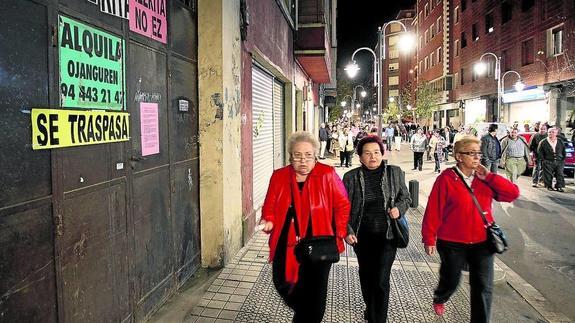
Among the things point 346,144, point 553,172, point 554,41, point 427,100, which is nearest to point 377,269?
point 553,172

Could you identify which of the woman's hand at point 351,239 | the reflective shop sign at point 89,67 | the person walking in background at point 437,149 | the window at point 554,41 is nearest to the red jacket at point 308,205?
the woman's hand at point 351,239

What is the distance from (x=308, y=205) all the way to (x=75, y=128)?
172cm

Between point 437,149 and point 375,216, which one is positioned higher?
point 437,149

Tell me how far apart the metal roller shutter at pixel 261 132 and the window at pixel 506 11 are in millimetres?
29634

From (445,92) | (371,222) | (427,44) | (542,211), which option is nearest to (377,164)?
(371,222)

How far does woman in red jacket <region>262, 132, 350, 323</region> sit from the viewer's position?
3.39 m

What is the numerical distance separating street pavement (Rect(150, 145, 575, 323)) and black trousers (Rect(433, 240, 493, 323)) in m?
0.59

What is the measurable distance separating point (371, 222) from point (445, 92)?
160 feet

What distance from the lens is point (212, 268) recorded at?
5695 millimetres

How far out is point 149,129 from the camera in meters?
4.22

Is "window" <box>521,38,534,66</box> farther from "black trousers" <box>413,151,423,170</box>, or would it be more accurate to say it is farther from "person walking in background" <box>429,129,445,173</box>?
"black trousers" <box>413,151,423,170</box>

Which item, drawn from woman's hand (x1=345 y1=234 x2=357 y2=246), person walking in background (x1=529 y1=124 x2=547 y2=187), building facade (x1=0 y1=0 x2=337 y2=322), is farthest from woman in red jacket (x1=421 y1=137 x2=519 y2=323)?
person walking in background (x1=529 y1=124 x2=547 y2=187)

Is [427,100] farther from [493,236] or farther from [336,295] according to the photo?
[493,236]

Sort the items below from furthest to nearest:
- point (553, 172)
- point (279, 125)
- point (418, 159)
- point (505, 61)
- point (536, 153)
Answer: point (505, 61) → point (418, 159) → point (536, 153) → point (553, 172) → point (279, 125)
